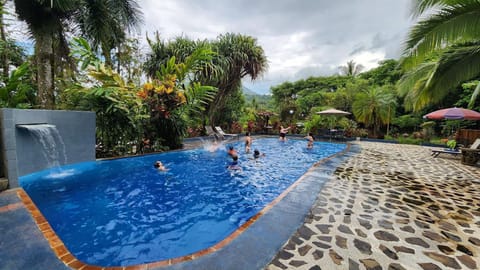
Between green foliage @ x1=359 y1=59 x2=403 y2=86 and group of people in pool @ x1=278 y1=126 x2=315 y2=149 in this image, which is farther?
green foliage @ x1=359 y1=59 x2=403 y2=86

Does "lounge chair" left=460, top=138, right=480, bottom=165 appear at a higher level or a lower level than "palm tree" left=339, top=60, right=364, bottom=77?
lower

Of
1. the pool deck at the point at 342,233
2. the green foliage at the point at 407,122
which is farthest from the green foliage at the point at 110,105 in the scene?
the green foliage at the point at 407,122

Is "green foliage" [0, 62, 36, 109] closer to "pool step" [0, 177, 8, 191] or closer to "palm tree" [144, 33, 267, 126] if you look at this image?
"pool step" [0, 177, 8, 191]

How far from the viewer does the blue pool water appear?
9.27 ft

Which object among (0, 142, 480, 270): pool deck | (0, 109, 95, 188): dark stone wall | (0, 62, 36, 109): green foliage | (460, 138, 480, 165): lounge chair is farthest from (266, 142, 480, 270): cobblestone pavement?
(0, 62, 36, 109): green foliage

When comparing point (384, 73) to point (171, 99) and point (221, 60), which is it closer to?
point (221, 60)

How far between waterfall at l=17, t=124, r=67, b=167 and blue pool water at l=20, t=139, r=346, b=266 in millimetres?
340

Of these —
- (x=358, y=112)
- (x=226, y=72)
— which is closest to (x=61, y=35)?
(x=226, y=72)

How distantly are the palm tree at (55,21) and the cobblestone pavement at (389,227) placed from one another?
31.3 ft

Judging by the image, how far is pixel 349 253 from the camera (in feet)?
7.53

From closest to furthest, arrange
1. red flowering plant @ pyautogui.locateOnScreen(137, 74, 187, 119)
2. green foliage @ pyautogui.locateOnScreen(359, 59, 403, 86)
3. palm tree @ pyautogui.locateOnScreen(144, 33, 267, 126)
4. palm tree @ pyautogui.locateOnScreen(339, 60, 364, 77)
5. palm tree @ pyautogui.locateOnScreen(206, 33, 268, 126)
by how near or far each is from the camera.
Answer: red flowering plant @ pyautogui.locateOnScreen(137, 74, 187, 119) → palm tree @ pyautogui.locateOnScreen(144, 33, 267, 126) → palm tree @ pyautogui.locateOnScreen(206, 33, 268, 126) → green foliage @ pyautogui.locateOnScreen(359, 59, 403, 86) → palm tree @ pyautogui.locateOnScreen(339, 60, 364, 77)

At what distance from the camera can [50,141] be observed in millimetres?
5344

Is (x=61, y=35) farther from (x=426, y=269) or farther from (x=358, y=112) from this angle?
(x=358, y=112)

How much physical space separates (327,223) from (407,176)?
4385mm
